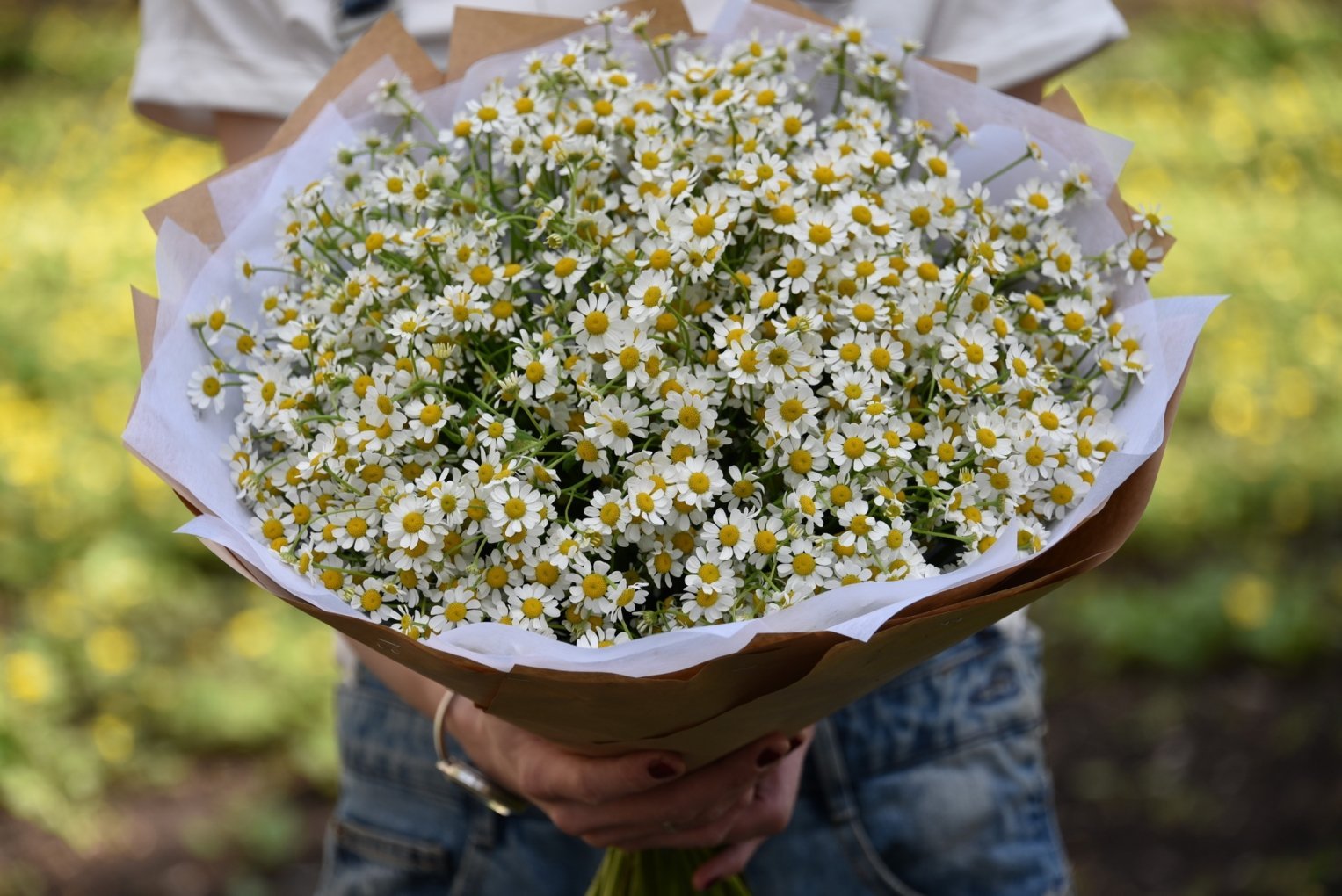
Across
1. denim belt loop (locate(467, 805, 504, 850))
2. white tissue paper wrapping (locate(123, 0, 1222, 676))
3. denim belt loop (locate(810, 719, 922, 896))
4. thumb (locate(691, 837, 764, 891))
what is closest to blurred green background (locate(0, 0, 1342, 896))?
denim belt loop (locate(467, 805, 504, 850))

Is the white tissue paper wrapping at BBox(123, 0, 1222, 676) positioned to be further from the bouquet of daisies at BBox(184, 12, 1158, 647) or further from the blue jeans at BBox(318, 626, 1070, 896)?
the blue jeans at BBox(318, 626, 1070, 896)

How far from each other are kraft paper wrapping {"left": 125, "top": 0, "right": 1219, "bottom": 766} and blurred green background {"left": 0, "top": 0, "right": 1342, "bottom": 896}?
1950 mm

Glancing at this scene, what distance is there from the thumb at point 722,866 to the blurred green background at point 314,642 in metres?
1.73

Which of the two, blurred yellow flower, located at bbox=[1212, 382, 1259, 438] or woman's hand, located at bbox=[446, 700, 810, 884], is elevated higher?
woman's hand, located at bbox=[446, 700, 810, 884]

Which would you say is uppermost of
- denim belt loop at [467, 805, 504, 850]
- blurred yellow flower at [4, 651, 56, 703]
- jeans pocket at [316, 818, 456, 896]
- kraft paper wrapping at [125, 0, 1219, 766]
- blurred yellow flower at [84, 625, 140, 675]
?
kraft paper wrapping at [125, 0, 1219, 766]

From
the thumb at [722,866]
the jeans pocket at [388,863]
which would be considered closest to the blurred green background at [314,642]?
the jeans pocket at [388,863]

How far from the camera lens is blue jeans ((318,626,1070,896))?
146 cm

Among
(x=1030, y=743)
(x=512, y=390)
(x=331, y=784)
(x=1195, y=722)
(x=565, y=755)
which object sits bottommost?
(x=1195, y=722)

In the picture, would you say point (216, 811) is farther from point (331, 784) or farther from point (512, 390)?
point (512, 390)

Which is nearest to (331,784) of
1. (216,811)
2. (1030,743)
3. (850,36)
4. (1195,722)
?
(216,811)

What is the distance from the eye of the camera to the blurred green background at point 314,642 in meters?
2.71

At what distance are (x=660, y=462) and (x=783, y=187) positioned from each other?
0.24 m

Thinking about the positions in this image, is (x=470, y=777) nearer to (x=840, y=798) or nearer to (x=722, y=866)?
(x=722, y=866)

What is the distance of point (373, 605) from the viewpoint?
892 millimetres
